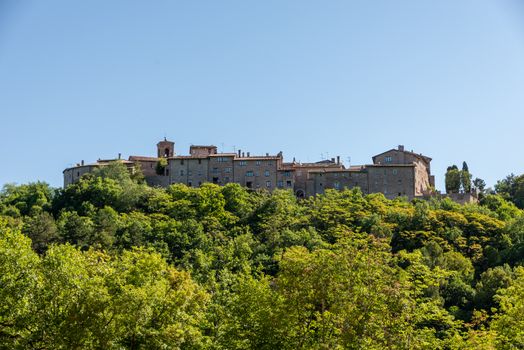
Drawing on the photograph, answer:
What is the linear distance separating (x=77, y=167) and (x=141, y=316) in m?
76.4

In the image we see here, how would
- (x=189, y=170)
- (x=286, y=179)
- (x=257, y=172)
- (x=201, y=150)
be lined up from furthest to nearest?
1. (x=201, y=150)
2. (x=189, y=170)
3. (x=257, y=172)
4. (x=286, y=179)

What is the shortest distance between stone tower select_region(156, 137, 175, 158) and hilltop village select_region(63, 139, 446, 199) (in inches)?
196

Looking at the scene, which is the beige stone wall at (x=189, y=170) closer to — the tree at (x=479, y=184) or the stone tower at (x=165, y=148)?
the stone tower at (x=165, y=148)

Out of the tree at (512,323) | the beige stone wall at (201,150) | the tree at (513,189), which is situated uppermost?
the beige stone wall at (201,150)

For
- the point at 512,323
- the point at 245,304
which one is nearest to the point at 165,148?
the point at 245,304

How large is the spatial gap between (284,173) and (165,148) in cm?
2111

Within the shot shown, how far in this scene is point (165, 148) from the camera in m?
113

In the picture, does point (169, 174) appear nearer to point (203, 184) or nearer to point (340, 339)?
point (203, 184)

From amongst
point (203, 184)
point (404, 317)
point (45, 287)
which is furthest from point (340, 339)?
point (203, 184)

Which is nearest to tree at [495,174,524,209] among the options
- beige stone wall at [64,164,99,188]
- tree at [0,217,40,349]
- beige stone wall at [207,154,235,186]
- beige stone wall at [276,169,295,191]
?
beige stone wall at [276,169,295,191]

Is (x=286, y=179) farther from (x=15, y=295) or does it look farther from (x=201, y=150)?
(x=15, y=295)

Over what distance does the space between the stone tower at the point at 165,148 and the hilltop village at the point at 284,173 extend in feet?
16.3

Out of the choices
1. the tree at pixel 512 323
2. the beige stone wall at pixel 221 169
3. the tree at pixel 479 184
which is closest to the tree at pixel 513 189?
the tree at pixel 479 184

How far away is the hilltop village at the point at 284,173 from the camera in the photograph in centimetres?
9994
